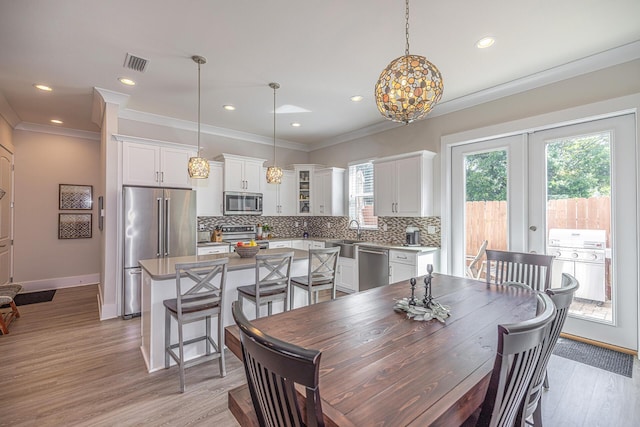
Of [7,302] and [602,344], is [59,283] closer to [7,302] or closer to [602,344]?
[7,302]

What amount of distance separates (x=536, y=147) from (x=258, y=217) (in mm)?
4728

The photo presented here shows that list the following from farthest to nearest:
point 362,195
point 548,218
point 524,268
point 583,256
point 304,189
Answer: point 304,189, point 362,195, point 548,218, point 583,256, point 524,268

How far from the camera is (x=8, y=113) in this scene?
14.2ft

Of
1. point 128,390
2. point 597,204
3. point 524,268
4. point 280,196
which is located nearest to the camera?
point 128,390

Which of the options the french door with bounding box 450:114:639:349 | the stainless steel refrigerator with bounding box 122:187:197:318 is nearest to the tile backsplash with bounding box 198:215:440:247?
the french door with bounding box 450:114:639:349

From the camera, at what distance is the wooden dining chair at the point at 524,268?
235 centimetres

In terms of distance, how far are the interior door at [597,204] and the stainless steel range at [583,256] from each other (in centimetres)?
1

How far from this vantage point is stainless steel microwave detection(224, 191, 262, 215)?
17.0ft

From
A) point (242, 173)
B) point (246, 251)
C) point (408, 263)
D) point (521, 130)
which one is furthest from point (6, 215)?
point (521, 130)

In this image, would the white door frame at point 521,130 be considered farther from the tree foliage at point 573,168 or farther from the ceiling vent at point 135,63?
the ceiling vent at point 135,63

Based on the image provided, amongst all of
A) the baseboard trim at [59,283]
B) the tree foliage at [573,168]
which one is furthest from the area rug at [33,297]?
the tree foliage at [573,168]

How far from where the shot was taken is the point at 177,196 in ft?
13.8

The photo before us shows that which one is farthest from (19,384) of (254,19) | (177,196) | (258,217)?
(258,217)

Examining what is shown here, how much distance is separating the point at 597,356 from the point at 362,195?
3796 millimetres
